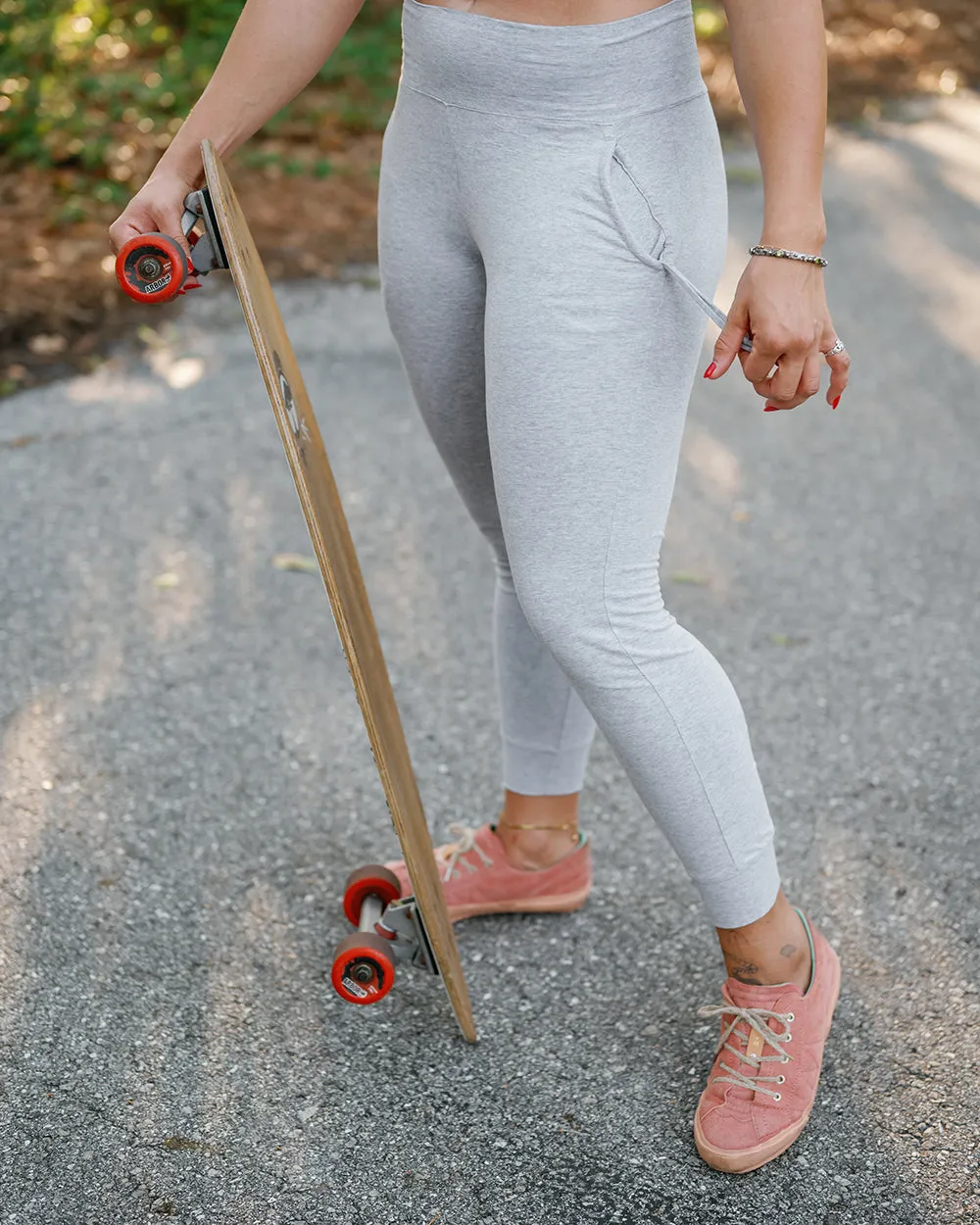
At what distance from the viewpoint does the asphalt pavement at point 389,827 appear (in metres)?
1.82

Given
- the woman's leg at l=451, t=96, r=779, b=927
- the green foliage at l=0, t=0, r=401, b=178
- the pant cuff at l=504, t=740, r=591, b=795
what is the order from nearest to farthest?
the woman's leg at l=451, t=96, r=779, b=927 < the pant cuff at l=504, t=740, r=591, b=795 < the green foliage at l=0, t=0, r=401, b=178

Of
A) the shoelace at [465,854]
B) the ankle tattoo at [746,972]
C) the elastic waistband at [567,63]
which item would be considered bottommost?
the shoelace at [465,854]

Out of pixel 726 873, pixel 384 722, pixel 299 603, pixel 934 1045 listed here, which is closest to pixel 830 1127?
pixel 934 1045

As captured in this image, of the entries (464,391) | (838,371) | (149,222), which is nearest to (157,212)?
(149,222)

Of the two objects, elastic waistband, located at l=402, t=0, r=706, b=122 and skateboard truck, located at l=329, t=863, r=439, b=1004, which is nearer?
elastic waistband, located at l=402, t=0, r=706, b=122

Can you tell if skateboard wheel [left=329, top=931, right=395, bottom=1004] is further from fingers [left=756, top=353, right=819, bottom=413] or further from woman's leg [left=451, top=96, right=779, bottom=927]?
fingers [left=756, top=353, right=819, bottom=413]

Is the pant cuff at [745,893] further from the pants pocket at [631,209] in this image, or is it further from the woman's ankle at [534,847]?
the pants pocket at [631,209]

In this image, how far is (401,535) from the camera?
3.62 meters

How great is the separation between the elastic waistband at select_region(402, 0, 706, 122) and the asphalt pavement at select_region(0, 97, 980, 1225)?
1365mm

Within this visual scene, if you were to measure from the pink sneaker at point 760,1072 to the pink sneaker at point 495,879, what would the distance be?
45cm

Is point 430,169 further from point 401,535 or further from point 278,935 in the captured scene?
point 401,535

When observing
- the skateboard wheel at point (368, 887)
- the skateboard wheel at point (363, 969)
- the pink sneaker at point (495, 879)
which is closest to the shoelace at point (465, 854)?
the pink sneaker at point (495, 879)

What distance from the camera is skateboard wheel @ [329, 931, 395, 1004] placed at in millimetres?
1838

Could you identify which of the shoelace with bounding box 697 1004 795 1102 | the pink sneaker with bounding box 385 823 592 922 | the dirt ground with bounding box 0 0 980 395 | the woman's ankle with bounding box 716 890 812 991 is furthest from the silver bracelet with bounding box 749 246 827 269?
the dirt ground with bounding box 0 0 980 395
